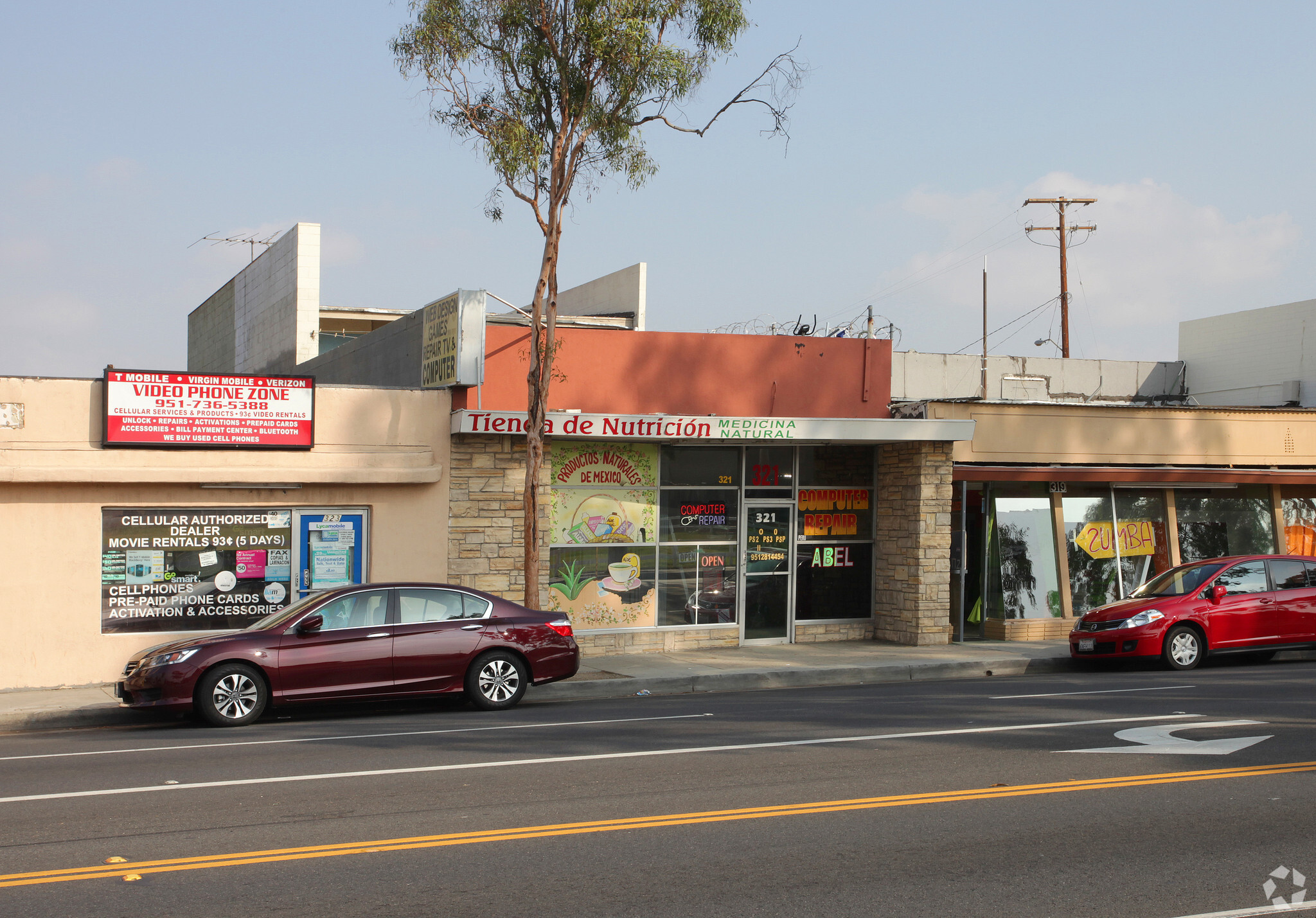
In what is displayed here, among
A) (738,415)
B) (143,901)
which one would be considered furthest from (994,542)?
(143,901)

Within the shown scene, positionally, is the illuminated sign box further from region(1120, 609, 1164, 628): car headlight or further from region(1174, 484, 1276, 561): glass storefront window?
region(1174, 484, 1276, 561): glass storefront window

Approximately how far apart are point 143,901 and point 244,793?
2482 mm

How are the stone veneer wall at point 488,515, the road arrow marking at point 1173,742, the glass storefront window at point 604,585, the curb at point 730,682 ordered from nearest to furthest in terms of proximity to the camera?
the road arrow marking at point 1173,742 < the curb at point 730,682 < the stone veneer wall at point 488,515 < the glass storefront window at point 604,585

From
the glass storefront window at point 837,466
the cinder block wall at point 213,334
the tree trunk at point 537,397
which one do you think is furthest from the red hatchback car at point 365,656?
the cinder block wall at point 213,334

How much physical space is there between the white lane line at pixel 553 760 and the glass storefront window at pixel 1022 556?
8363 millimetres

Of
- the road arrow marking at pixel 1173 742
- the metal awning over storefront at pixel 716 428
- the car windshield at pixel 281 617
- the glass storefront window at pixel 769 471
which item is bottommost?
the road arrow marking at pixel 1173 742

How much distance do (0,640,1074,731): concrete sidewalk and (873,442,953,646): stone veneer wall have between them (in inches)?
15.3

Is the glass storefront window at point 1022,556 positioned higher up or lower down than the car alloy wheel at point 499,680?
higher up

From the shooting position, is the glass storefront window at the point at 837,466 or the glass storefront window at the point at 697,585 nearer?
the glass storefront window at the point at 697,585

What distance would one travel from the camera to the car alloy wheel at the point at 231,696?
11.6 m

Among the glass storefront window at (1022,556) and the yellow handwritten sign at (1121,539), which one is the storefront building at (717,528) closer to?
the glass storefront window at (1022,556)

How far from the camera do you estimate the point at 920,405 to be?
61.4 ft
